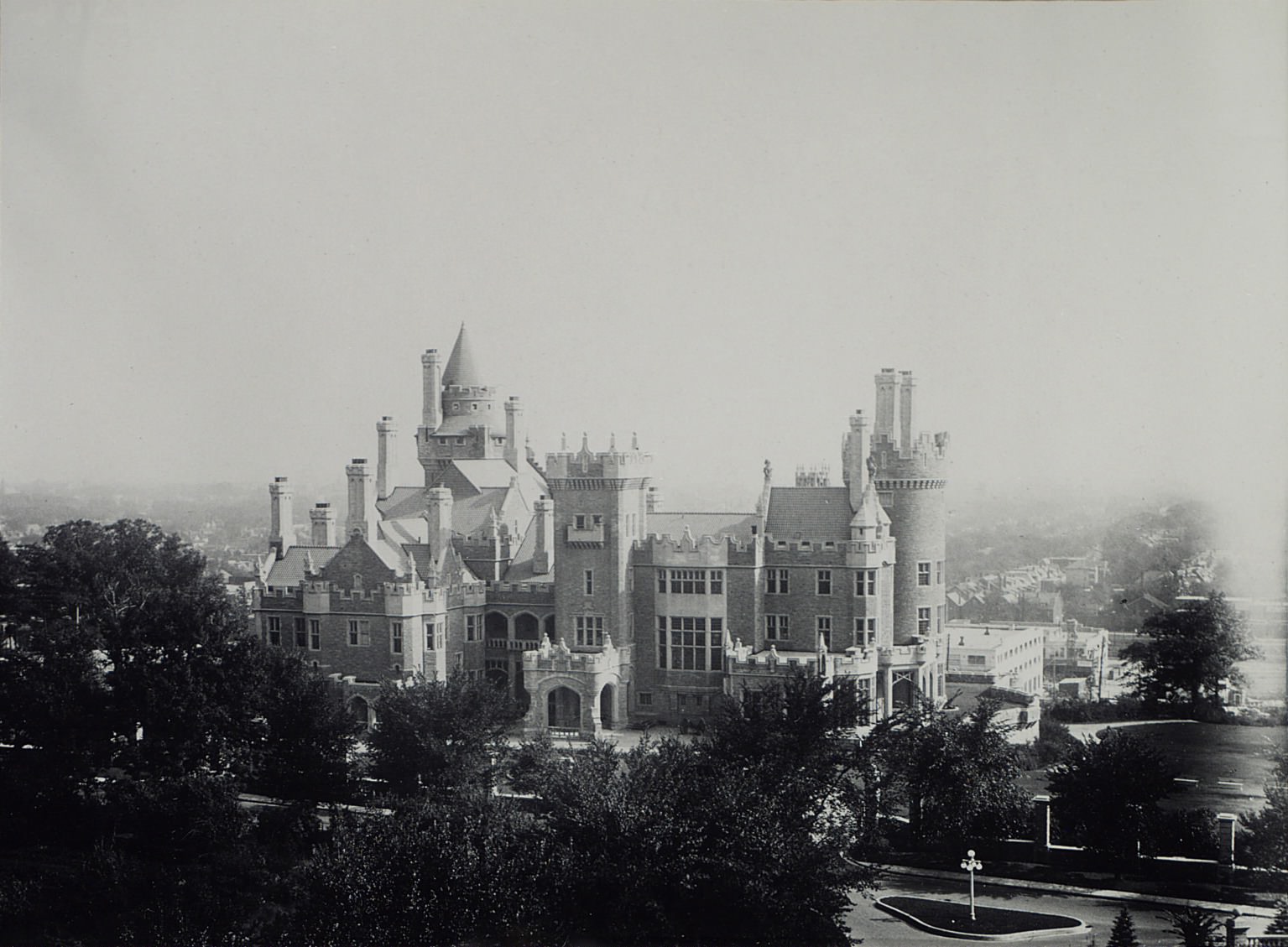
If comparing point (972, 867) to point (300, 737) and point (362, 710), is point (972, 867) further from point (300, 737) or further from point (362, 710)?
point (362, 710)

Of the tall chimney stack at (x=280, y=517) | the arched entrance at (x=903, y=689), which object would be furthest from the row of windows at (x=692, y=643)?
the tall chimney stack at (x=280, y=517)

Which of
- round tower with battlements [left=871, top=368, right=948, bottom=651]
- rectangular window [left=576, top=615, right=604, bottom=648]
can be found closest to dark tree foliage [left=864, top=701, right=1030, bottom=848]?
round tower with battlements [left=871, top=368, right=948, bottom=651]

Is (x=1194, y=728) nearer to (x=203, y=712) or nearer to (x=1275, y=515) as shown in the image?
(x=1275, y=515)

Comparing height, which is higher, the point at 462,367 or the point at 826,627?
the point at 462,367

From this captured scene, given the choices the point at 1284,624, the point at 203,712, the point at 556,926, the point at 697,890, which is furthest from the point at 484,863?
the point at 1284,624

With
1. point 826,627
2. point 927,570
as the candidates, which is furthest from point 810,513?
point 927,570

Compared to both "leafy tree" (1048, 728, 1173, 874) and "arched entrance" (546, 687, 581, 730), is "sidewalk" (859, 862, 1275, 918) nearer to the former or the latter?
"leafy tree" (1048, 728, 1173, 874)
